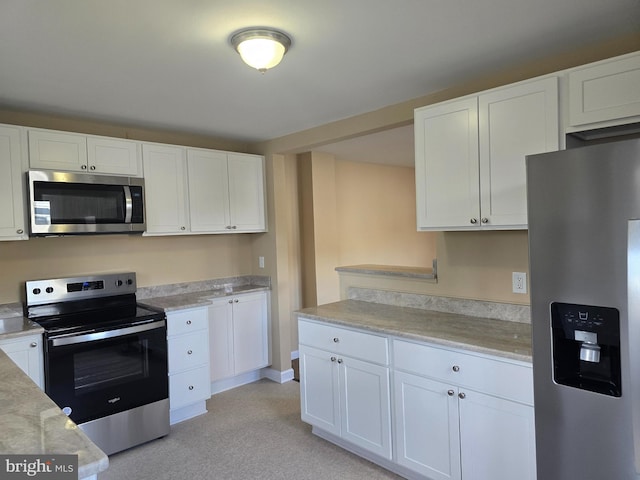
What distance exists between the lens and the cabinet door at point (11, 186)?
2634mm

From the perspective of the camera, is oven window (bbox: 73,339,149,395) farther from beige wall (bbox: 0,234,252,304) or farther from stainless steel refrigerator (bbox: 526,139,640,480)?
stainless steel refrigerator (bbox: 526,139,640,480)

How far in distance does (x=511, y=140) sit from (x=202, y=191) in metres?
2.48

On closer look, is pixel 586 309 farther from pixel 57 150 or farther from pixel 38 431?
pixel 57 150

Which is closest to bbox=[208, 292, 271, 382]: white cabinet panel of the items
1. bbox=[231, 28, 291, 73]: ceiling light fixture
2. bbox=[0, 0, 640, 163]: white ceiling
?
bbox=[0, 0, 640, 163]: white ceiling

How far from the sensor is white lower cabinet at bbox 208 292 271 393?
371 centimetres

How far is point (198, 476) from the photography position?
2539mm

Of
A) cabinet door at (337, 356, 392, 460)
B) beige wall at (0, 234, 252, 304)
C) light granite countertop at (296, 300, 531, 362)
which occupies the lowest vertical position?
cabinet door at (337, 356, 392, 460)

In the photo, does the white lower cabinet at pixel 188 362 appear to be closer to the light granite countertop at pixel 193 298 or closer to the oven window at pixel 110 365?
the light granite countertop at pixel 193 298

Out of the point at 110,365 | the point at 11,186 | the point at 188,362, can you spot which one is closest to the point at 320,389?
the point at 188,362

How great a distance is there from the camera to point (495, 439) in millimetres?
1965

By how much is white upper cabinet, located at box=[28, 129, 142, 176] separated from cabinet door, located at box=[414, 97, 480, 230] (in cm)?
212

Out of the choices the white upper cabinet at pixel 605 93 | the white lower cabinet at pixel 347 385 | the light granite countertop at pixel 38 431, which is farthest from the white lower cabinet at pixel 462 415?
the light granite countertop at pixel 38 431

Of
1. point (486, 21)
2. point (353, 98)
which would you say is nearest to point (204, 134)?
point (353, 98)

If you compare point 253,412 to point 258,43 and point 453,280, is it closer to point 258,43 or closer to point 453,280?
point 453,280
